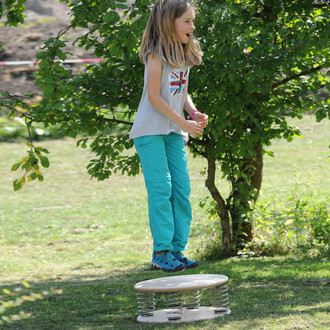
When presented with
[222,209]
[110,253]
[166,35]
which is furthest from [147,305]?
[110,253]

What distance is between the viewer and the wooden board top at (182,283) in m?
4.10

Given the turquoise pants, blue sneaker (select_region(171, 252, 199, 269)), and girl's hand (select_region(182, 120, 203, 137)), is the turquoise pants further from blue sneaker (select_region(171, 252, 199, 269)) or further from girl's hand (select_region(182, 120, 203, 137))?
girl's hand (select_region(182, 120, 203, 137))

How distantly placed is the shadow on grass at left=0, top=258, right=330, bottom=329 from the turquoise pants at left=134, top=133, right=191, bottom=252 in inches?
24.2

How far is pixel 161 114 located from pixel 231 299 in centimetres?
180

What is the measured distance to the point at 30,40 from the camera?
70.5 ft

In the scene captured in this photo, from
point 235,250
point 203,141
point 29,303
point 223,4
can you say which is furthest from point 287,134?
point 29,303

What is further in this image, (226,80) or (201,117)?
(226,80)

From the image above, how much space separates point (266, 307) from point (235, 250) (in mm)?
2912

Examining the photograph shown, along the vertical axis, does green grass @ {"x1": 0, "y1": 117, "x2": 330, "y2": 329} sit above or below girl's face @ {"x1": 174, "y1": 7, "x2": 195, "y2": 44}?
below

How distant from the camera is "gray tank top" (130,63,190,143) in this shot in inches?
161

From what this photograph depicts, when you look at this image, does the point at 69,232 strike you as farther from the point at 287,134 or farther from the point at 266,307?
the point at 266,307

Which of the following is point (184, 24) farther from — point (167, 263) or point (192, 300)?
point (192, 300)

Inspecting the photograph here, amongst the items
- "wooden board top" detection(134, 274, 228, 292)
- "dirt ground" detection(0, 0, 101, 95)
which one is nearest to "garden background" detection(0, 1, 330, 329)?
"wooden board top" detection(134, 274, 228, 292)

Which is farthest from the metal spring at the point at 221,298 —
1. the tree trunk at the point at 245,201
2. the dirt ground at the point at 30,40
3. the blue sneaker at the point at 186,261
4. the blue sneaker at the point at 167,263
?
the dirt ground at the point at 30,40
